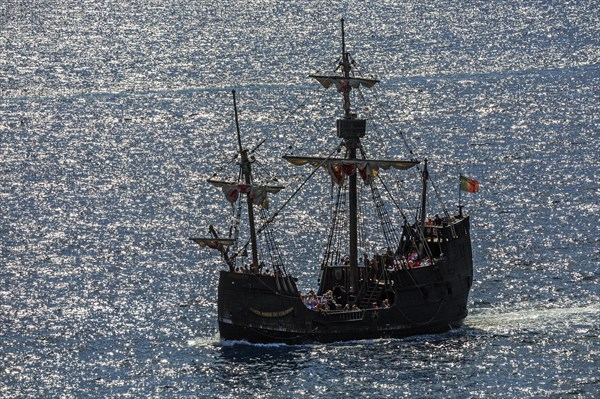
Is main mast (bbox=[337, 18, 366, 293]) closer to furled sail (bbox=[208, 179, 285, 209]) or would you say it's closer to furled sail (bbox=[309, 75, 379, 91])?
furled sail (bbox=[309, 75, 379, 91])

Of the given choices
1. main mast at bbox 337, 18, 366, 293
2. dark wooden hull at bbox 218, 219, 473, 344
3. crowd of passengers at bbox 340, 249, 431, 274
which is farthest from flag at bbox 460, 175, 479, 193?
main mast at bbox 337, 18, 366, 293

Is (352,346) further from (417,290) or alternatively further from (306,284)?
(306,284)

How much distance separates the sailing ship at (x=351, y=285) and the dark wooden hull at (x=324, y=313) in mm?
65

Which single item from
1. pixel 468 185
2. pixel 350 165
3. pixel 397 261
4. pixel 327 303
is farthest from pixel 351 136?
pixel 327 303

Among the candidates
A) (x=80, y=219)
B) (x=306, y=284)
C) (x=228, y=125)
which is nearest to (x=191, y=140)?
(x=228, y=125)

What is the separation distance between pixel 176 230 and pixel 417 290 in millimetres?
35211

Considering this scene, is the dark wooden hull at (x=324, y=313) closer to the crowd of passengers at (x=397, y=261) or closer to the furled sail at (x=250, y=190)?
the crowd of passengers at (x=397, y=261)

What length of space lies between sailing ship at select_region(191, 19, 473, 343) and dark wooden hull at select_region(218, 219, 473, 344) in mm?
65

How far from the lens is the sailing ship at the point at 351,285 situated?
109188 mm

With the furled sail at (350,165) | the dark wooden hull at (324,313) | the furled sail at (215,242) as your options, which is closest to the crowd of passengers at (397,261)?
the dark wooden hull at (324,313)

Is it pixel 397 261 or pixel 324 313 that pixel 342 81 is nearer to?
pixel 397 261

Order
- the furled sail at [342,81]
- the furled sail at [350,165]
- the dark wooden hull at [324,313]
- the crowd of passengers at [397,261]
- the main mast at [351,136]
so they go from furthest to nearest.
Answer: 1. the furled sail at [342,81]
2. the furled sail at [350,165]
3. the main mast at [351,136]
4. the crowd of passengers at [397,261]
5. the dark wooden hull at [324,313]

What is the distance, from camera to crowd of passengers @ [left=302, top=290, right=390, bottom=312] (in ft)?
363

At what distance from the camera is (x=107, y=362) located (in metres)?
110
